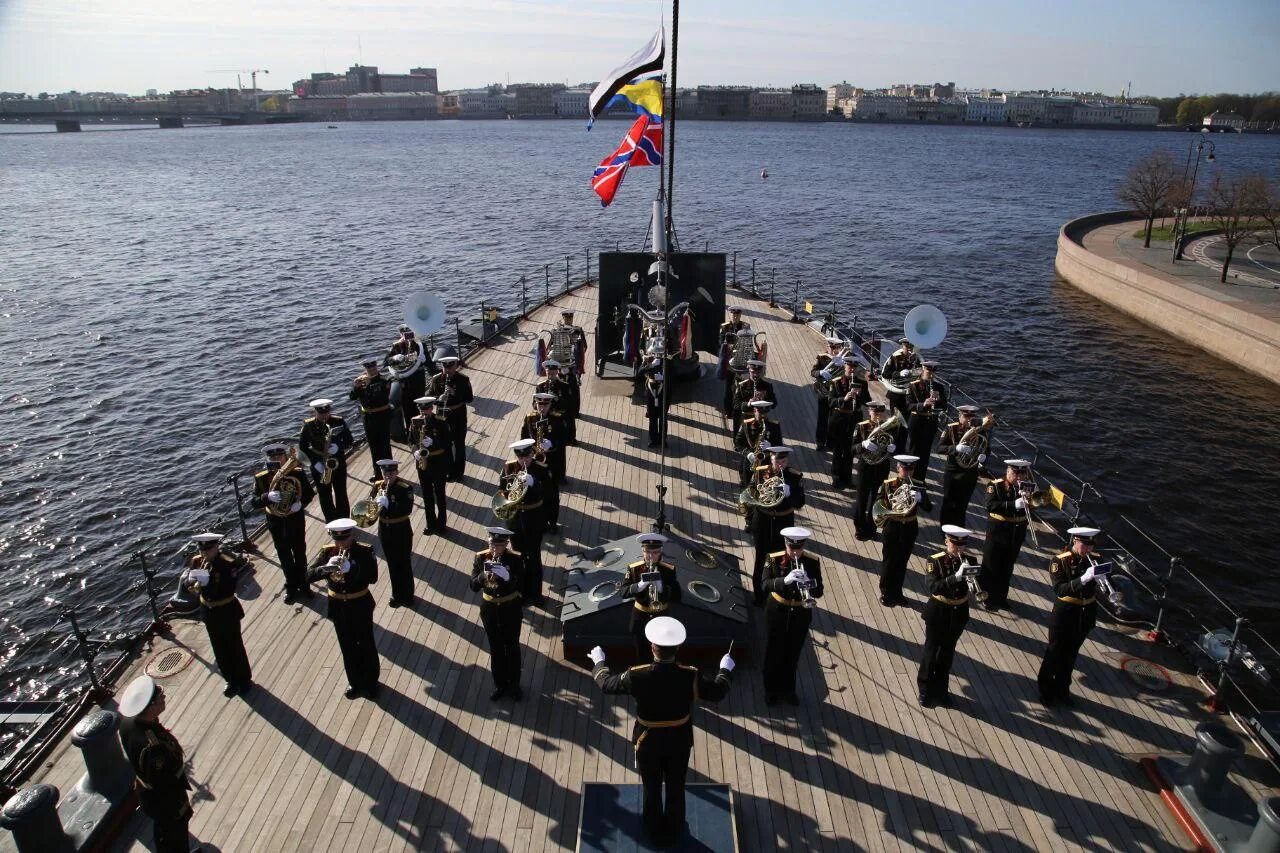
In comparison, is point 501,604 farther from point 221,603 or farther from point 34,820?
point 34,820

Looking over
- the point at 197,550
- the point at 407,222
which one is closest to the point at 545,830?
the point at 197,550

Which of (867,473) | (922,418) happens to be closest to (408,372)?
(867,473)

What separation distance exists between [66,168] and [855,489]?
452ft

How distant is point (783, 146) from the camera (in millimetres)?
163375

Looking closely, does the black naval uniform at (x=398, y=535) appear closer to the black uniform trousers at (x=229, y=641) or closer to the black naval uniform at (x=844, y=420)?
the black uniform trousers at (x=229, y=641)

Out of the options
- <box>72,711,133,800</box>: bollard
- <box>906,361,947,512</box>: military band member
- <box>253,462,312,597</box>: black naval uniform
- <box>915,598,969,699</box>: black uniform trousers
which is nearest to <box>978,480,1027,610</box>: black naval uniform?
<box>915,598,969,699</box>: black uniform trousers

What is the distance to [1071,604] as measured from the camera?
8.65 metres

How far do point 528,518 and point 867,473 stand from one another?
17.2 feet

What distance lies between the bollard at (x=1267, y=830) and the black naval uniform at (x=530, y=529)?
752cm

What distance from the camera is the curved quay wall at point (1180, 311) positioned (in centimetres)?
3155

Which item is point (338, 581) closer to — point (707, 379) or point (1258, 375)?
point (707, 379)

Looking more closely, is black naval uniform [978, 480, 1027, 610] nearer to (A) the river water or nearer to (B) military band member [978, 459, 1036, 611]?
(B) military band member [978, 459, 1036, 611]

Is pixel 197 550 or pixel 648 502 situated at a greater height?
pixel 197 550

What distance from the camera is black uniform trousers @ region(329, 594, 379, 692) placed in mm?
8625
